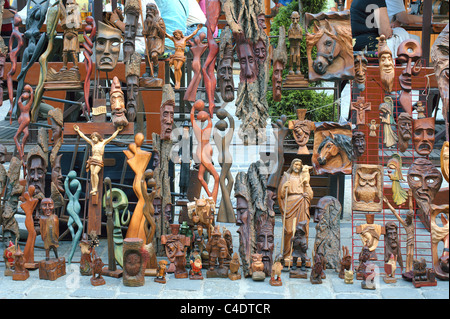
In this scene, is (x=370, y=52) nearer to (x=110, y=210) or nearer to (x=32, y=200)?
(x=110, y=210)

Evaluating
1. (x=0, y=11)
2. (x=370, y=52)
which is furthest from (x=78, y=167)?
(x=370, y=52)

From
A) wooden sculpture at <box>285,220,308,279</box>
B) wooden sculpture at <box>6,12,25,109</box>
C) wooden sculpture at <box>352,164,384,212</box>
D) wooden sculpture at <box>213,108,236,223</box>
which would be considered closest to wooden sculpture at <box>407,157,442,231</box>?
wooden sculpture at <box>352,164,384,212</box>

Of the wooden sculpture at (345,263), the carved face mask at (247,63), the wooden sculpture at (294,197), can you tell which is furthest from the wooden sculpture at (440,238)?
the carved face mask at (247,63)

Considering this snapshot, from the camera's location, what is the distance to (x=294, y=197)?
5793mm

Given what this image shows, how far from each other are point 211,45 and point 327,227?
6.46 ft

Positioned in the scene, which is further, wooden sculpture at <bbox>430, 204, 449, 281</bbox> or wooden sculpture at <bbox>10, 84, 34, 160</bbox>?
wooden sculpture at <bbox>10, 84, 34, 160</bbox>

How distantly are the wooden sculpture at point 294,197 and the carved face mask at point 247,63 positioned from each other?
3.01 ft

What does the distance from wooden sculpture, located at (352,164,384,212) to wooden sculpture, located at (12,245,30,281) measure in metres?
2.84

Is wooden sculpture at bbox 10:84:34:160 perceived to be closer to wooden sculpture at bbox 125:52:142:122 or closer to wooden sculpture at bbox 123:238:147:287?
wooden sculpture at bbox 125:52:142:122

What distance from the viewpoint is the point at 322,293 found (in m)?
5.37

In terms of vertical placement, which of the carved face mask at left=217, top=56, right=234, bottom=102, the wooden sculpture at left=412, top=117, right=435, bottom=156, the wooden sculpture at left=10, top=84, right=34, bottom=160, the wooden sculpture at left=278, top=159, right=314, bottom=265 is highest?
the carved face mask at left=217, top=56, right=234, bottom=102

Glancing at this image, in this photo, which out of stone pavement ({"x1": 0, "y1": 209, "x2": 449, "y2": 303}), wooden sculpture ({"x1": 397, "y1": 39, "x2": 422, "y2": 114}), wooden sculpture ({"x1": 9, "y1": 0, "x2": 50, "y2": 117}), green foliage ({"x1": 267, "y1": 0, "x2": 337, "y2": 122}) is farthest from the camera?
green foliage ({"x1": 267, "y1": 0, "x2": 337, "y2": 122})

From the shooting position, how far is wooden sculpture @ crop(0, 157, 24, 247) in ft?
19.6

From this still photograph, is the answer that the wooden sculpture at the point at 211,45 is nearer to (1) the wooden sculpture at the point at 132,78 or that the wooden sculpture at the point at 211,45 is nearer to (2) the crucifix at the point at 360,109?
(1) the wooden sculpture at the point at 132,78
